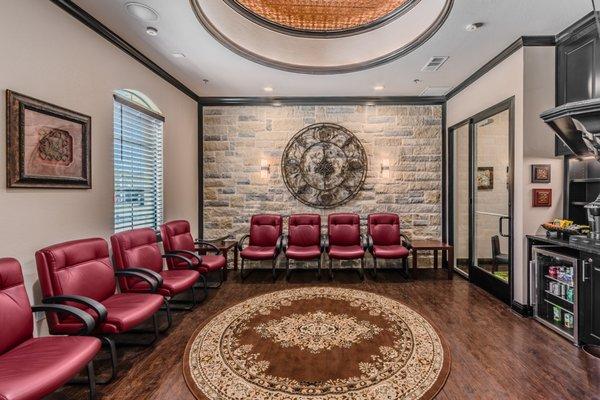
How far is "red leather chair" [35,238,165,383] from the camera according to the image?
198cm

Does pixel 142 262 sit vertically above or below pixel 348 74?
below

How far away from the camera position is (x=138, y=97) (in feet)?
11.3

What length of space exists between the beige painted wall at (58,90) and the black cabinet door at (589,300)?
170 inches

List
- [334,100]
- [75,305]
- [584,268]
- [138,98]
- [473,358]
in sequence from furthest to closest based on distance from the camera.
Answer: [334,100]
[138,98]
[584,268]
[473,358]
[75,305]

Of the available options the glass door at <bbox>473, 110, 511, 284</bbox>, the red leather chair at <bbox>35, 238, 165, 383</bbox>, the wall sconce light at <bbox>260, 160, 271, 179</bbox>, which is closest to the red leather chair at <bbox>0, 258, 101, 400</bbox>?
the red leather chair at <bbox>35, 238, 165, 383</bbox>

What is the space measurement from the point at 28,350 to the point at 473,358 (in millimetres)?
3012

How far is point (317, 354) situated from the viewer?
2273 millimetres

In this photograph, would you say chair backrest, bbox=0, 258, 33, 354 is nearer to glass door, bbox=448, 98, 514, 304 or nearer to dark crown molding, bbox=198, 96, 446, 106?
dark crown molding, bbox=198, 96, 446, 106

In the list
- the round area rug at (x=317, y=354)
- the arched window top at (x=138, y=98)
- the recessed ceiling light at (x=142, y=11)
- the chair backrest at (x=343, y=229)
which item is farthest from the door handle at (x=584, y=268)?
the arched window top at (x=138, y=98)

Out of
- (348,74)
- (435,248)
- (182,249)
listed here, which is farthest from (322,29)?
(435,248)

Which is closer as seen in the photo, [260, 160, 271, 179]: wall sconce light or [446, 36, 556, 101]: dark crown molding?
Result: [446, 36, 556, 101]: dark crown molding

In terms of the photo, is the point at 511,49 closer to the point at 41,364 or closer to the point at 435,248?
the point at 435,248

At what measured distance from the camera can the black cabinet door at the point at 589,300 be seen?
224 centimetres

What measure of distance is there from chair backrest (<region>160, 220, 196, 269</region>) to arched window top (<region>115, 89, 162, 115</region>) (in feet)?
4.95
